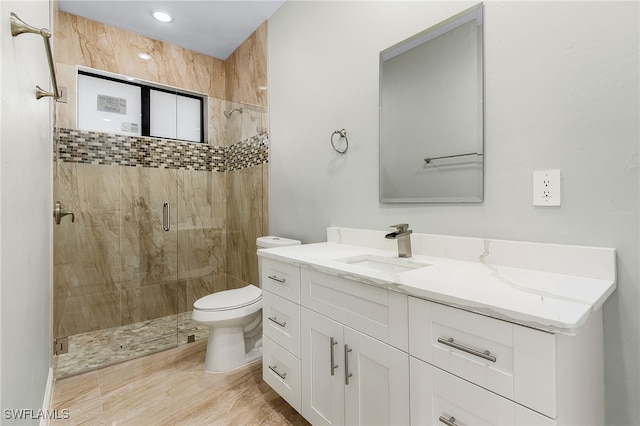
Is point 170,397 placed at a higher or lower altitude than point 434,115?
lower

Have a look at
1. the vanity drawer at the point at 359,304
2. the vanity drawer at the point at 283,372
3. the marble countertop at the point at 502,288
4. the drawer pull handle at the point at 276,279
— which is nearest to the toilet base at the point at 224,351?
the vanity drawer at the point at 283,372

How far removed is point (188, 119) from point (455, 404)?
317 centimetres

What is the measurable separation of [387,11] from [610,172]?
4.15 ft

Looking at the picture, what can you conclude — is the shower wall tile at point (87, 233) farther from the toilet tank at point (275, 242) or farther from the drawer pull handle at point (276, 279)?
the drawer pull handle at point (276, 279)

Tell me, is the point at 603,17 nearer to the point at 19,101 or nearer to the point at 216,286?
the point at 19,101

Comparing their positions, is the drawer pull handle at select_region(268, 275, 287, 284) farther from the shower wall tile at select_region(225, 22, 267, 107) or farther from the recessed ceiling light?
the recessed ceiling light

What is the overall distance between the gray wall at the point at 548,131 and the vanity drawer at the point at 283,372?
2.62 ft

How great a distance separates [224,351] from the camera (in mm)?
2012

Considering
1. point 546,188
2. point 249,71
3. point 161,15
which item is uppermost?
point 161,15

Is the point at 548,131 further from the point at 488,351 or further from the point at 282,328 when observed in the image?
the point at 282,328

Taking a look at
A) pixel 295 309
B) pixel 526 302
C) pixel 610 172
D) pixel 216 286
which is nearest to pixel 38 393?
pixel 295 309

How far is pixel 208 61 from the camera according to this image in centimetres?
318

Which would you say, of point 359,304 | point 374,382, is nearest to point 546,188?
point 359,304

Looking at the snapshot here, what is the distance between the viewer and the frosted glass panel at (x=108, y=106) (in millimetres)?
2603
